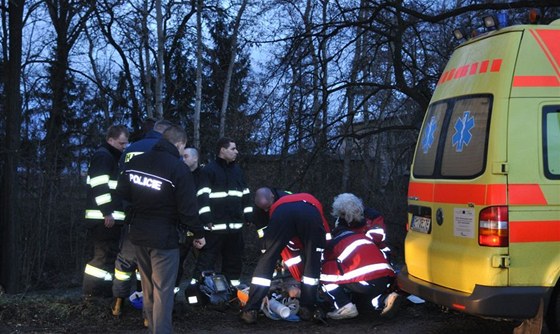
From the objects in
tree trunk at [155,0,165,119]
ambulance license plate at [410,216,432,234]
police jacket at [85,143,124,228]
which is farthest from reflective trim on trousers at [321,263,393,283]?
tree trunk at [155,0,165,119]

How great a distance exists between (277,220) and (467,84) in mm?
2156

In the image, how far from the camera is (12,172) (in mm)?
11727

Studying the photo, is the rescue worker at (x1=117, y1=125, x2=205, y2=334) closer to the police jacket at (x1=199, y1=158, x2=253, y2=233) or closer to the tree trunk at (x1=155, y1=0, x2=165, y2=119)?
the police jacket at (x1=199, y1=158, x2=253, y2=233)

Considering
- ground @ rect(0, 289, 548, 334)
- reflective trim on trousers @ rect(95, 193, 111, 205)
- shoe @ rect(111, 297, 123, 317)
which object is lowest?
ground @ rect(0, 289, 548, 334)

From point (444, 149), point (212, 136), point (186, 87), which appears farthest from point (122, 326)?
point (186, 87)

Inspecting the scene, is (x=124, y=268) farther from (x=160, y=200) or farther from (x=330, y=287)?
(x=330, y=287)

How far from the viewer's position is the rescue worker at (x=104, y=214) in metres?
5.77

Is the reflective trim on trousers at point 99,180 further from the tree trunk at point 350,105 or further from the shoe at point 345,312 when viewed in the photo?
the tree trunk at point 350,105

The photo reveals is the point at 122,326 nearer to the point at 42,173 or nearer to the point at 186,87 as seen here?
the point at 42,173

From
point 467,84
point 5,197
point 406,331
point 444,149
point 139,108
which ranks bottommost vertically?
point 406,331

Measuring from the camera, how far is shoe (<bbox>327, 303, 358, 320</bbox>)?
5.71 metres

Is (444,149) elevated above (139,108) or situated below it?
below

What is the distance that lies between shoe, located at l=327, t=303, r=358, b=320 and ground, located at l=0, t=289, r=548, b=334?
0.23 ft

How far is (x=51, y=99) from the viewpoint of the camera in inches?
771
